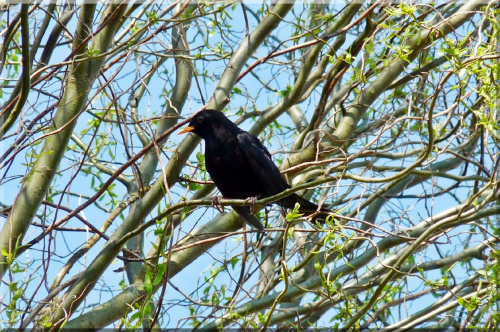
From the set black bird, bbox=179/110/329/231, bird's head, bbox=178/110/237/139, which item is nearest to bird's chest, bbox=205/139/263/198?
black bird, bbox=179/110/329/231

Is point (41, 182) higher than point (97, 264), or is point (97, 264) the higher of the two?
point (41, 182)

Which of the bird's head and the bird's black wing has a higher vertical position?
the bird's head

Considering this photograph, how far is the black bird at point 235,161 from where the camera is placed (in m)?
5.49

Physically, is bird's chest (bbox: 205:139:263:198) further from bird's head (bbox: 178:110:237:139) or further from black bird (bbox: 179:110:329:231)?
bird's head (bbox: 178:110:237:139)

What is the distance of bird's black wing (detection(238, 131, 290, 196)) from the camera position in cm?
547

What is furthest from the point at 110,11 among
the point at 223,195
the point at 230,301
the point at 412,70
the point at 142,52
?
the point at 412,70

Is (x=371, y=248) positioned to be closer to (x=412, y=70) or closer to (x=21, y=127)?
(x=412, y=70)

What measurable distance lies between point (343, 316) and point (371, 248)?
159 cm

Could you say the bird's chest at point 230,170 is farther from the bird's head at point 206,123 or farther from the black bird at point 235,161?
the bird's head at point 206,123

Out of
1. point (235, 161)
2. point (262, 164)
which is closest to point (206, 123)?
point (235, 161)

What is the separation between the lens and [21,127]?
188 inches

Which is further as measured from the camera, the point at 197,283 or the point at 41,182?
the point at 197,283

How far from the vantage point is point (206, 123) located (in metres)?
5.72

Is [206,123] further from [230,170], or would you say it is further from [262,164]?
[262,164]
